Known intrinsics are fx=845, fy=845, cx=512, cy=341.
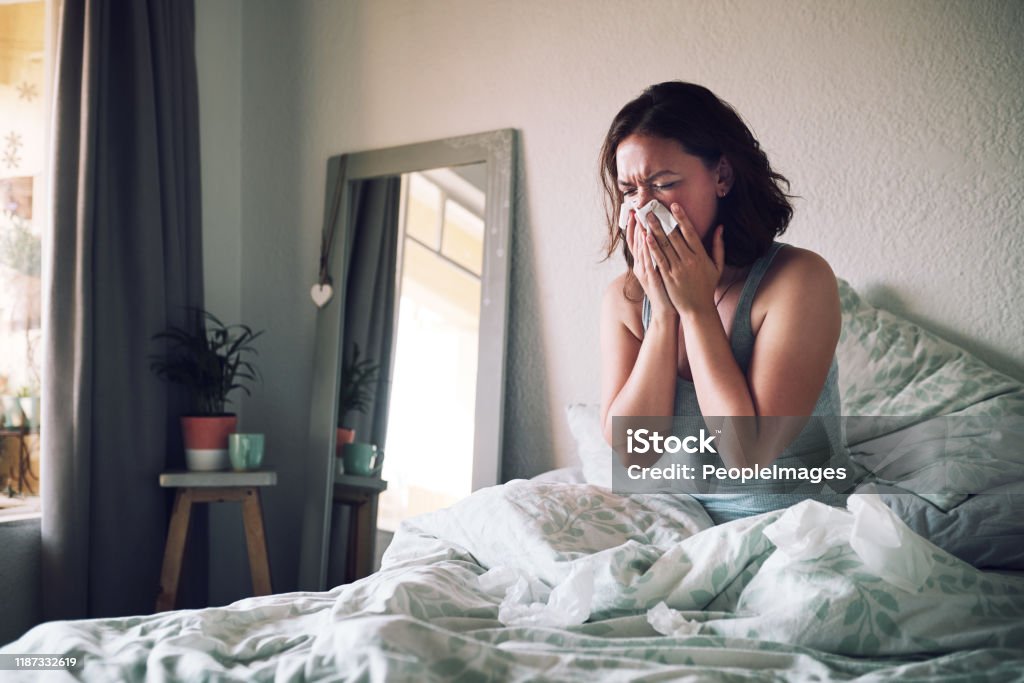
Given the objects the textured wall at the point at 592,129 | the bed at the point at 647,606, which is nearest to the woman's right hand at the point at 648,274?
the bed at the point at 647,606

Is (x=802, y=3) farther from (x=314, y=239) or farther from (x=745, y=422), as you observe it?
(x=314, y=239)

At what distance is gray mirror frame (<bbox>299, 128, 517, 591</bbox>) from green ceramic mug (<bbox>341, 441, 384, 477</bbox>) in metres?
0.05

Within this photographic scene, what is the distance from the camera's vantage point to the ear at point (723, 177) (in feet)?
4.66

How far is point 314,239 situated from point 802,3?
5.18 ft

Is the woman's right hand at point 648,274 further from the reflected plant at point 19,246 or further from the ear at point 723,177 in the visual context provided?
the reflected plant at point 19,246

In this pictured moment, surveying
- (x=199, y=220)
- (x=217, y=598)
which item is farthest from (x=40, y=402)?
(x=217, y=598)

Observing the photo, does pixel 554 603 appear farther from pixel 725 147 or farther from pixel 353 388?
pixel 353 388

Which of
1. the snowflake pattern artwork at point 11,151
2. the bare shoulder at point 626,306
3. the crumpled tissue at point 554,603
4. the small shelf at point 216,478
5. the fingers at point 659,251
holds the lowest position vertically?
the small shelf at point 216,478

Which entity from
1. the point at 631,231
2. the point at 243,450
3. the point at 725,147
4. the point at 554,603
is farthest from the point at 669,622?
the point at 243,450

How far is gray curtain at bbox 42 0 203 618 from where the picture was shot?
7.07 feet

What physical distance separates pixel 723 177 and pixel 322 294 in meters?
1.54

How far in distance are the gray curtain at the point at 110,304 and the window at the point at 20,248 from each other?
14 cm

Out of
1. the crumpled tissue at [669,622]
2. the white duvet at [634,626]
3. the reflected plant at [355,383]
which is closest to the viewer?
the white duvet at [634,626]

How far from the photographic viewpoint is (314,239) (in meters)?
2.72
